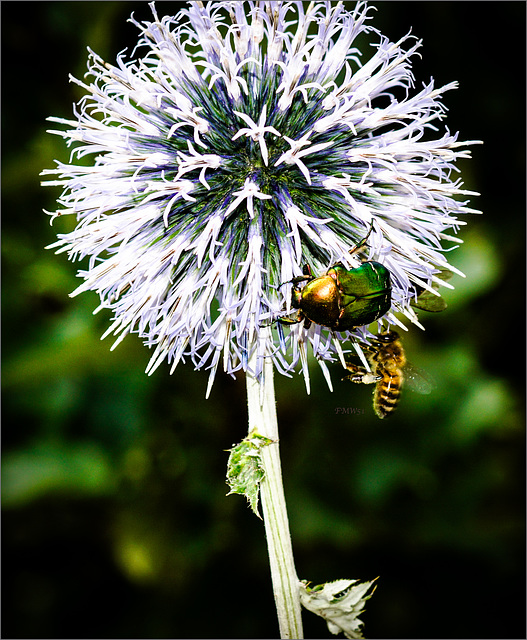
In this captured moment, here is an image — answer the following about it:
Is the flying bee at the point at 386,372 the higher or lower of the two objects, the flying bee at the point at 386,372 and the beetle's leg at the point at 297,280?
the lower

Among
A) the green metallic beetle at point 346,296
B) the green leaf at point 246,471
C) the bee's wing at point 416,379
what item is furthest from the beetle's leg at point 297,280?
the bee's wing at point 416,379

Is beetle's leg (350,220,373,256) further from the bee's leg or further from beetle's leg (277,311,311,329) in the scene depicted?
the bee's leg

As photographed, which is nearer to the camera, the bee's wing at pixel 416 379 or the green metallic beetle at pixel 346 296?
the green metallic beetle at pixel 346 296

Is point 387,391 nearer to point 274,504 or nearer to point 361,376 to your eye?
point 361,376

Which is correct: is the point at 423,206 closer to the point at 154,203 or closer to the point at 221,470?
the point at 154,203

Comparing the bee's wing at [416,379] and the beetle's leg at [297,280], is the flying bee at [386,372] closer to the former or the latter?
the bee's wing at [416,379]

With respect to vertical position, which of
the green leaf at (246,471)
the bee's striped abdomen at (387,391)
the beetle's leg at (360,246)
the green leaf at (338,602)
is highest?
the beetle's leg at (360,246)

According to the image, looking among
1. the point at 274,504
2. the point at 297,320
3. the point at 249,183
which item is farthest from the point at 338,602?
the point at 249,183
